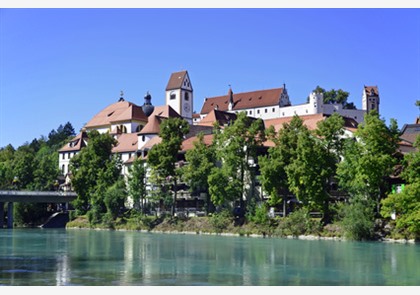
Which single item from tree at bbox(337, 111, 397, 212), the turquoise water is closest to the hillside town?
tree at bbox(337, 111, 397, 212)

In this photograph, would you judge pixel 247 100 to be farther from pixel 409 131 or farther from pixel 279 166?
pixel 279 166

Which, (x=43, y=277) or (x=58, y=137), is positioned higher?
(x=58, y=137)

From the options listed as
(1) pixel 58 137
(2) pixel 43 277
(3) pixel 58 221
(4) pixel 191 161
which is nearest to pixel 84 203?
(3) pixel 58 221

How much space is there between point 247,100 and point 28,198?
214ft

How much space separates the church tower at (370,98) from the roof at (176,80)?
3645 cm

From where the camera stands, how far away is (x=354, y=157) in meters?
59.2

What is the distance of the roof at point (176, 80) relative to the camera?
449ft

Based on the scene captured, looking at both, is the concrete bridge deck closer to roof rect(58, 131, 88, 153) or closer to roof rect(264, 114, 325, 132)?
roof rect(58, 131, 88, 153)

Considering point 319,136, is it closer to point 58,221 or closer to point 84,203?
point 84,203

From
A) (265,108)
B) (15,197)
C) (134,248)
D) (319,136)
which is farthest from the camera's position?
(265,108)

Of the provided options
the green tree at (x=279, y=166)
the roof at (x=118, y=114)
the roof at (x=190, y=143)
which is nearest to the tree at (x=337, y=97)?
the roof at (x=118, y=114)

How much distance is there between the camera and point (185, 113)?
137 meters
